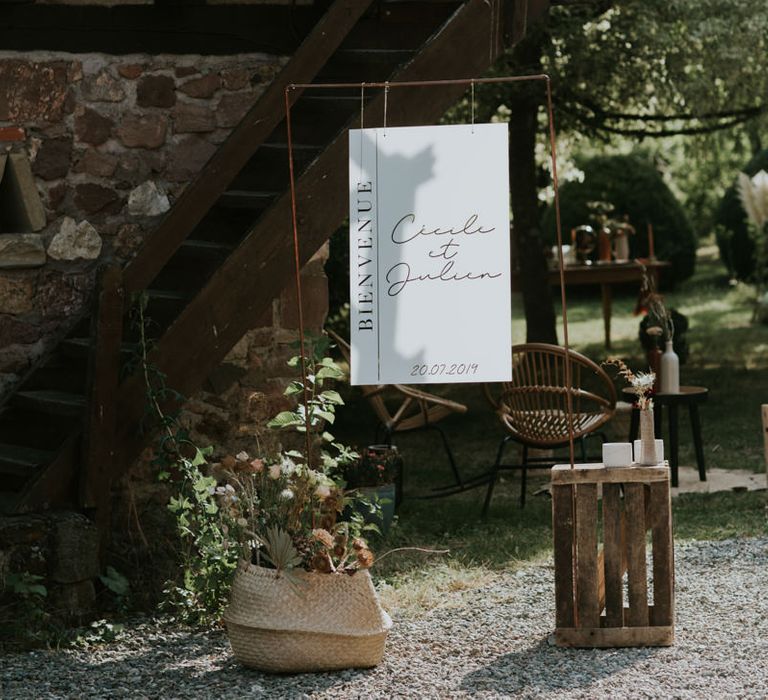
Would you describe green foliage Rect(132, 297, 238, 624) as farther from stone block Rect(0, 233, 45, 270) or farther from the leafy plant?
the leafy plant

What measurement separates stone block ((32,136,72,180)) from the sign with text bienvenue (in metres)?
1.87

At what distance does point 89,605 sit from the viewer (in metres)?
5.29

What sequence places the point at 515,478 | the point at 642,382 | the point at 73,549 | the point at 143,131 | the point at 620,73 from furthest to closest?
the point at 620,73 < the point at 515,478 < the point at 143,131 < the point at 73,549 < the point at 642,382

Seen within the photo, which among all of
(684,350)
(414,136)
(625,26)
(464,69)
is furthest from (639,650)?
(684,350)

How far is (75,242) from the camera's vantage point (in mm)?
6062

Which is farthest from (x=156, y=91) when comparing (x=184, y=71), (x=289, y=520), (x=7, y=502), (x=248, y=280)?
(x=289, y=520)

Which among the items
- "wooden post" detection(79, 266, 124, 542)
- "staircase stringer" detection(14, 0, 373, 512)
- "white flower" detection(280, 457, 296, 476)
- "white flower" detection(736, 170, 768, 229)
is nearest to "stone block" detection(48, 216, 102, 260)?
"staircase stringer" detection(14, 0, 373, 512)

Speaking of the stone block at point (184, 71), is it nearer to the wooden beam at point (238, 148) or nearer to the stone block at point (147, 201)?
the stone block at point (147, 201)

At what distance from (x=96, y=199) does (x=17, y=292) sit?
0.55 m

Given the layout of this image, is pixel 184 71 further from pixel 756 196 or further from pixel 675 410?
pixel 756 196

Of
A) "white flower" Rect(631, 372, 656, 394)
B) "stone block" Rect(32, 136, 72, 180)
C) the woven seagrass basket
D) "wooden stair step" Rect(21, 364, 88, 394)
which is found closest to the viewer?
the woven seagrass basket

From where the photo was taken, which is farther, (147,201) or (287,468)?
(147,201)

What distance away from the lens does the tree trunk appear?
37.0 ft

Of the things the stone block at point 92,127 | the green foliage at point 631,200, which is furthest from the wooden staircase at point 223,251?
the green foliage at point 631,200
